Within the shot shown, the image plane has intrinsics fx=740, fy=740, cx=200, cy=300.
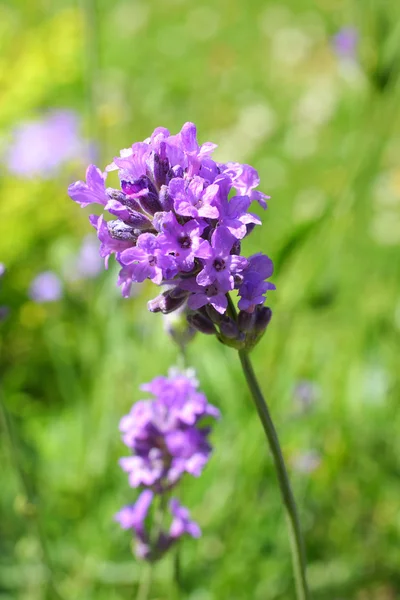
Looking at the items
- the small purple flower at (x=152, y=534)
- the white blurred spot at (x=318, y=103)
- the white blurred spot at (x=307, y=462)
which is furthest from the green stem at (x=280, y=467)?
the white blurred spot at (x=318, y=103)

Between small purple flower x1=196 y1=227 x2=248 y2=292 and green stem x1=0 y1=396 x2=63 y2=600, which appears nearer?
small purple flower x1=196 y1=227 x2=248 y2=292

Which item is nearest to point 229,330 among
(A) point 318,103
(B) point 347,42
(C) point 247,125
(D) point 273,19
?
(B) point 347,42

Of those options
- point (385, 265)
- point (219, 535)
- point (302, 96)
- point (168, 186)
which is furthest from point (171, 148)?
point (302, 96)

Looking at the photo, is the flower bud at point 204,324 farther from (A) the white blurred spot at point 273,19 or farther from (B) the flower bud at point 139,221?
(A) the white blurred spot at point 273,19

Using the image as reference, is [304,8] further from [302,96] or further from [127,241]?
[127,241]

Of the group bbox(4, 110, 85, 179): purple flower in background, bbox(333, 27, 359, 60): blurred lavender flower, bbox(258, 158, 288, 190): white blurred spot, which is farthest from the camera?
bbox(258, 158, 288, 190): white blurred spot

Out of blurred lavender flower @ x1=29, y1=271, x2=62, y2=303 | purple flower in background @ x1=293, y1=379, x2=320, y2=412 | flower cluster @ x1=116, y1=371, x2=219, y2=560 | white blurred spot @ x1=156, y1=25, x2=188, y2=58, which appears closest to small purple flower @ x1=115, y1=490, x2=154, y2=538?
flower cluster @ x1=116, y1=371, x2=219, y2=560

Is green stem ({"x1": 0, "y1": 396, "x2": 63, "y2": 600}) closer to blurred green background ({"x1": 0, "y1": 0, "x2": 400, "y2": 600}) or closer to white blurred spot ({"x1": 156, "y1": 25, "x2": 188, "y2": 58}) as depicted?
blurred green background ({"x1": 0, "y1": 0, "x2": 400, "y2": 600})

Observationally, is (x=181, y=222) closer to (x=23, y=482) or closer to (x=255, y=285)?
(x=255, y=285)
